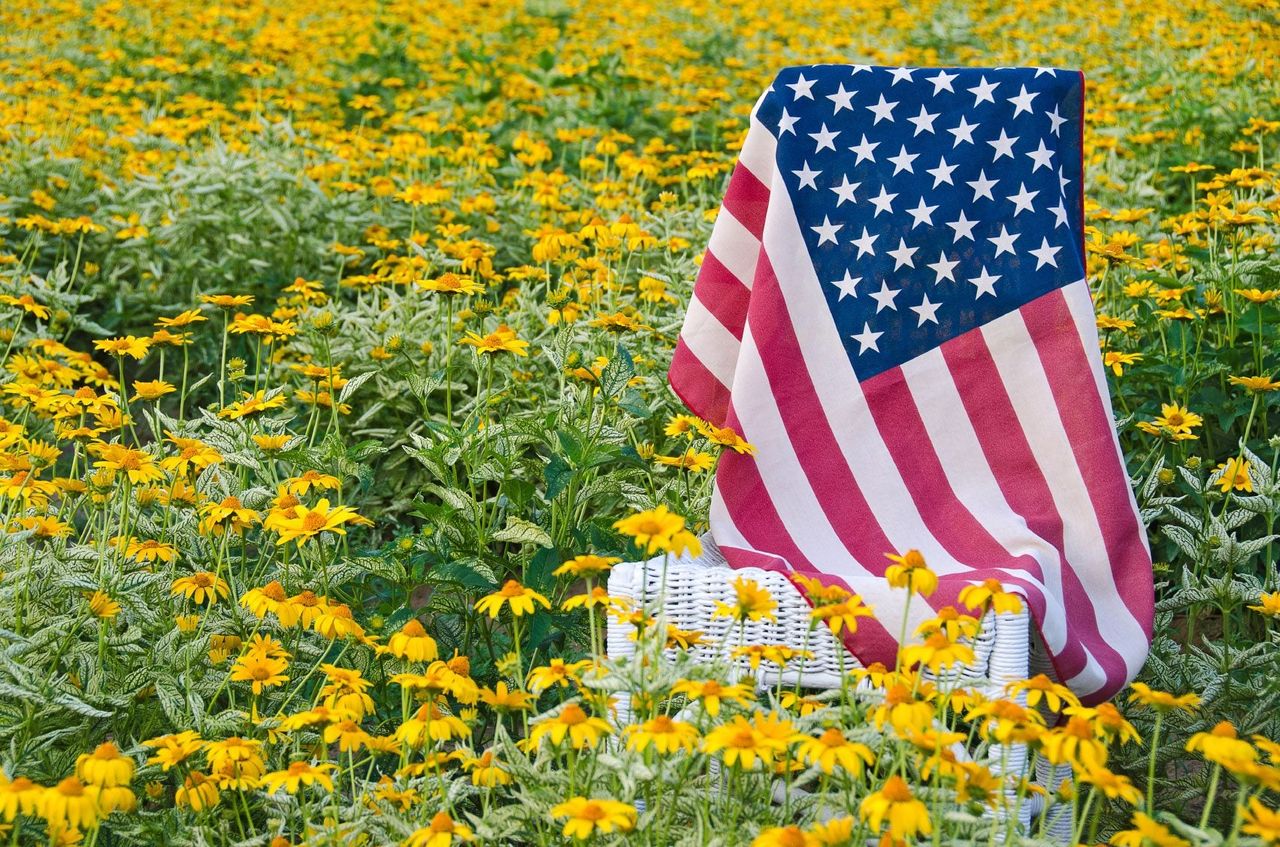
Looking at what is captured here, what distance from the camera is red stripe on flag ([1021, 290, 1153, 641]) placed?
2260 mm

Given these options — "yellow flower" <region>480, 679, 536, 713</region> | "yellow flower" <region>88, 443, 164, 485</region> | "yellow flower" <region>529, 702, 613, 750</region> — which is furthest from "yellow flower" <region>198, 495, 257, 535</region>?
"yellow flower" <region>529, 702, 613, 750</region>

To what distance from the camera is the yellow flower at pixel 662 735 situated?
60.4 inches

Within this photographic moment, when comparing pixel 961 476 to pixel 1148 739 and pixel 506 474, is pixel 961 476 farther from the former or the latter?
pixel 506 474

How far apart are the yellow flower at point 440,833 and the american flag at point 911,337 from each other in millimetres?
823

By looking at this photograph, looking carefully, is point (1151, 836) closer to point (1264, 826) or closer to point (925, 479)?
point (1264, 826)

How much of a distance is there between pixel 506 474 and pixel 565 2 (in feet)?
20.0

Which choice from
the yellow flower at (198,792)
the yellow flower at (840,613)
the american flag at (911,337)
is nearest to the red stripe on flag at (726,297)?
the american flag at (911,337)

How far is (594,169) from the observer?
196 inches

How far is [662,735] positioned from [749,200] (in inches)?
48.7

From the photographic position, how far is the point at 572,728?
1.61m

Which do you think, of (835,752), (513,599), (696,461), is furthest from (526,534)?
(835,752)

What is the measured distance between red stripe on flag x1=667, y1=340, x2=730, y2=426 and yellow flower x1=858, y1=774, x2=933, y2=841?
44.5 inches

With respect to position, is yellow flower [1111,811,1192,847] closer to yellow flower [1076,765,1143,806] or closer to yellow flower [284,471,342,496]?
yellow flower [1076,765,1143,806]

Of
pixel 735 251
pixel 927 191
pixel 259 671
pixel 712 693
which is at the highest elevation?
pixel 927 191
